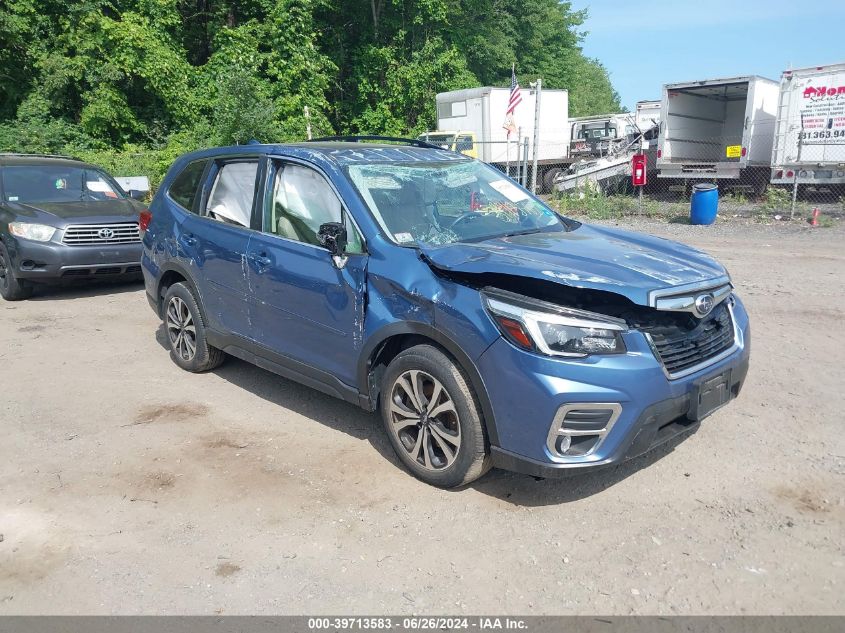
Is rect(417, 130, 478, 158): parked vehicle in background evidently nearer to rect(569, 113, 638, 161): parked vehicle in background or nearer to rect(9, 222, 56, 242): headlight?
rect(569, 113, 638, 161): parked vehicle in background

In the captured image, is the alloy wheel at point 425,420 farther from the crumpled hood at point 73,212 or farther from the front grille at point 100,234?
the crumpled hood at point 73,212

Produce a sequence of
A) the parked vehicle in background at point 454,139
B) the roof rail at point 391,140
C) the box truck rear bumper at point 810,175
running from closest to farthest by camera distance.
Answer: the roof rail at point 391,140 < the box truck rear bumper at point 810,175 < the parked vehicle in background at point 454,139

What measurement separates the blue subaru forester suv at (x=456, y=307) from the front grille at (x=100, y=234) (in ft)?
12.1

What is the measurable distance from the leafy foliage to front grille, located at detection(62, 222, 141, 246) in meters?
9.54

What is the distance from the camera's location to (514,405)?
3229mm

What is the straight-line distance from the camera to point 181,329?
5.71 m

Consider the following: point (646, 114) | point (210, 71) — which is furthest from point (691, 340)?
point (210, 71)

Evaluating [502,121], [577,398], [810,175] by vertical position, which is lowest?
[577,398]

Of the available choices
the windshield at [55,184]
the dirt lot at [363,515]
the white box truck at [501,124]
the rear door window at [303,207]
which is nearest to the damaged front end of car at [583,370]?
the dirt lot at [363,515]

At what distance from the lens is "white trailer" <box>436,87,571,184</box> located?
901 inches

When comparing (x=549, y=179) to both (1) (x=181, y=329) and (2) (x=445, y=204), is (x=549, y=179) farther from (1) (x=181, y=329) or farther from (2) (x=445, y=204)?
(2) (x=445, y=204)

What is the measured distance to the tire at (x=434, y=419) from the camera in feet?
11.3

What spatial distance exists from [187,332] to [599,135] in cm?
2153

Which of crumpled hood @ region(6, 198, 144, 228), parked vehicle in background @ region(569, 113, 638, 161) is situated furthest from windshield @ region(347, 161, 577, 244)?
parked vehicle in background @ region(569, 113, 638, 161)
